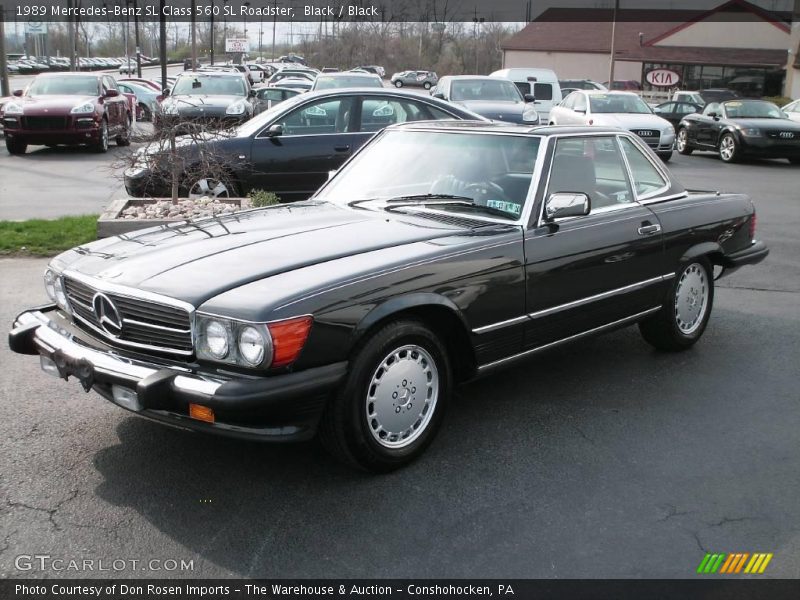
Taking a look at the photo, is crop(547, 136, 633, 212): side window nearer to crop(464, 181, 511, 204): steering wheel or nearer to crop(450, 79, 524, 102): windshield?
crop(464, 181, 511, 204): steering wheel

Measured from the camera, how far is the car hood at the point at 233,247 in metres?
3.71

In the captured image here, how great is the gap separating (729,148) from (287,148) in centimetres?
1404

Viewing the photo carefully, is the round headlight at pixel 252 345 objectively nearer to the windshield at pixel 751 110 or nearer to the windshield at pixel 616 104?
the windshield at pixel 616 104

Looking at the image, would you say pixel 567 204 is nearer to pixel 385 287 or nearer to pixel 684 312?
pixel 385 287

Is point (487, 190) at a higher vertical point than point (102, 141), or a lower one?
higher

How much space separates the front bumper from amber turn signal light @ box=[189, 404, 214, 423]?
0.08 feet

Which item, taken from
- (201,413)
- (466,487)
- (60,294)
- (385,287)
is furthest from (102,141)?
(466,487)

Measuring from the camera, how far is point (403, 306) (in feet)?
12.4

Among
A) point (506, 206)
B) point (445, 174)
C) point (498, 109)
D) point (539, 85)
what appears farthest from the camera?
point (539, 85)

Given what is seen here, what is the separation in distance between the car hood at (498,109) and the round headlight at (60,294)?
12.2m

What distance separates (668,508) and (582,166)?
7.30 ft

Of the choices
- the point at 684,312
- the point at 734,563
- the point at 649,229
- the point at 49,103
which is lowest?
the point at 734,563

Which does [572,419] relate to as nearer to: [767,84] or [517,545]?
[517,545]

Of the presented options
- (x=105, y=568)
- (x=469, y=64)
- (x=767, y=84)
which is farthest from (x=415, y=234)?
(x=469, y=64)
